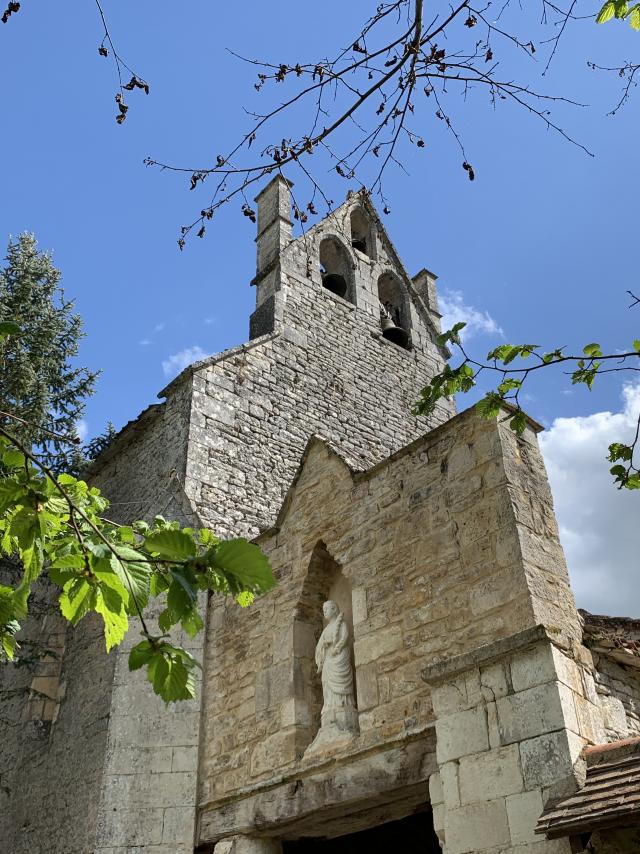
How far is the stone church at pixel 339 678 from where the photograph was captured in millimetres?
4648

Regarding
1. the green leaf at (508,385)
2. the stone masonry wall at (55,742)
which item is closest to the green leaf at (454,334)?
the green leaf at (508,385)

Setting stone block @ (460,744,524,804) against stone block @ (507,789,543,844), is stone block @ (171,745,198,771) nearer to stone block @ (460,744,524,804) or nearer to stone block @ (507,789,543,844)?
stone block @ (460,744,524,804)

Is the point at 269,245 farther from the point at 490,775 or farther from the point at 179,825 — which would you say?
the point at 490,775

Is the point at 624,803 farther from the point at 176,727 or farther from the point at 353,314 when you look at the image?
the point at 353,314

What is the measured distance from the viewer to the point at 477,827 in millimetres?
4586

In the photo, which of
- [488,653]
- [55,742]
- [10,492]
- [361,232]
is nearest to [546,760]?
[488,653]

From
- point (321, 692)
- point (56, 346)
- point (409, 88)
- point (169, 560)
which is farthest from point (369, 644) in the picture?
point (56, 346)

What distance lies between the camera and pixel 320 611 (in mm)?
7062

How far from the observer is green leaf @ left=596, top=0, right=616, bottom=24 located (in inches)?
151

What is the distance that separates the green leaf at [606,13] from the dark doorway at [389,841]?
6.24 m

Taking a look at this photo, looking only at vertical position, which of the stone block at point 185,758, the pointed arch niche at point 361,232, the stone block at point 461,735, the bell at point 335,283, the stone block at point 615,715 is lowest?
the stone block at point 461,735

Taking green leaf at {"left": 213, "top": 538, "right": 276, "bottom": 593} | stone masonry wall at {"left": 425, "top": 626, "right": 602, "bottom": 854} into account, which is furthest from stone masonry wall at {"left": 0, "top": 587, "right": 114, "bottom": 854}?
green leaf at {"left": 213, "top": 538, "right": 276, "bottom": 593}

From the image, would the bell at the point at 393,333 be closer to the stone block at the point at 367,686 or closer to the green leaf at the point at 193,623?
the stone block at the point at 367,686

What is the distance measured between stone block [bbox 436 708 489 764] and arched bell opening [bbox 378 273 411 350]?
9196 mm
